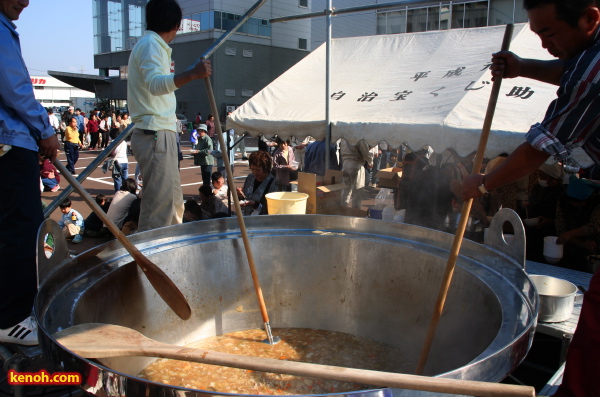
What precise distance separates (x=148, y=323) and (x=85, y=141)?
67.7 feet

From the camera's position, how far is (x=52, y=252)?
2043mm

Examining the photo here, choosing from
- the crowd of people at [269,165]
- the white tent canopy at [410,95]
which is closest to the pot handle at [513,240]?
the crowd of people at [269,165]

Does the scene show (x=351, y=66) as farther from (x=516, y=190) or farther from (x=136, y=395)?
(x=136, y=395)

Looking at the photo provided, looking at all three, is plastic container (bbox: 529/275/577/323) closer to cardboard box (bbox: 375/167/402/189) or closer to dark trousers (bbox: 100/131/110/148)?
cardboard box (bbox: 375/167/402/189)

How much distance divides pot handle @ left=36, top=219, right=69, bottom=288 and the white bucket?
4.50 metres

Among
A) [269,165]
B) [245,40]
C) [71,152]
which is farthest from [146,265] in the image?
[245,40]

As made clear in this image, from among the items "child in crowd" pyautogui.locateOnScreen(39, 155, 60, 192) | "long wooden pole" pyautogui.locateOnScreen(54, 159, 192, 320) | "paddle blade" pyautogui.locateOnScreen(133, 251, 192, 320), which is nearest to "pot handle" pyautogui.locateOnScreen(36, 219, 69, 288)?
"long wooden pole" pyautogui.locateOnScreen(54, 159, 192, 320)

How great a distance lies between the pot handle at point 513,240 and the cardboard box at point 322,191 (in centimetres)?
293

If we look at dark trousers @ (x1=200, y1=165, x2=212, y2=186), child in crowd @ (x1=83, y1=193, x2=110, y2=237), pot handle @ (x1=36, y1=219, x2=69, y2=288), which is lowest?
child in crowd @ (x1=83, y1=193, x2=110, y2=237)

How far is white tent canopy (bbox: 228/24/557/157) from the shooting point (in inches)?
177

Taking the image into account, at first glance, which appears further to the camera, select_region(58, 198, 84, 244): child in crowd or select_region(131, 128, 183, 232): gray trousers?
select_region(58, 198, 84, 244): child in crowd

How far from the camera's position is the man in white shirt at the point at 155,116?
9.72ft

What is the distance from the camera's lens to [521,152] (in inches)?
65.1

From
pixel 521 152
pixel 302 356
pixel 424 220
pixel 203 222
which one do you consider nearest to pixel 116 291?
pixel 203 222
